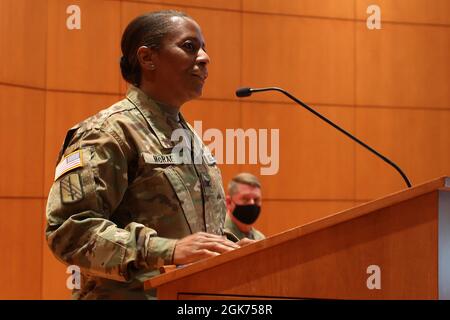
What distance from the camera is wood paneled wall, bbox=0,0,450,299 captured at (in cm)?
483

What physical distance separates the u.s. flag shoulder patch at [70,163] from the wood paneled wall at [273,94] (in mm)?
3124

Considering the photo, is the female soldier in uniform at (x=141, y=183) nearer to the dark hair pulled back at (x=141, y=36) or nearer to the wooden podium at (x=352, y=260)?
the dark hair pulled back at (x=141, y=36)

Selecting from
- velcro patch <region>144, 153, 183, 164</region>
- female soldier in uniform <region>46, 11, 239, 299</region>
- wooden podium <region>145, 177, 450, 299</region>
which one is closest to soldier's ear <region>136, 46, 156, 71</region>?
female soldier in uniform <region>46, 11, 239, 299</region>

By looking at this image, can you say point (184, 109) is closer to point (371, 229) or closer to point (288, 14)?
point (288, 14)

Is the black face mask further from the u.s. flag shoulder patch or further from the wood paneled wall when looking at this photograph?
the u.s. flag shoulder patch

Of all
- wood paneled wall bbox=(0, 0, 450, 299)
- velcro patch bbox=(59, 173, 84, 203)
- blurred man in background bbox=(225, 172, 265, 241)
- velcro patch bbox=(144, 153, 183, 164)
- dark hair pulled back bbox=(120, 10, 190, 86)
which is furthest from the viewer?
wood paneled wall bbox=(0, 0, 450, 299)

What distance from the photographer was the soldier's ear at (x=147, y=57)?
6.52 feet

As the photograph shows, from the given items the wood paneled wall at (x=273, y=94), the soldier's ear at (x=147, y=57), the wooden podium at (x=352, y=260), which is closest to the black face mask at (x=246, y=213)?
the wood paneled wall at (x=273, y=94)

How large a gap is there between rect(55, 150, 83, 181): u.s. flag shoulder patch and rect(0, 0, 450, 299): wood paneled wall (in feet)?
10.2

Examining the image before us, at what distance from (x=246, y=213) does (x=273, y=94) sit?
156 centimetres

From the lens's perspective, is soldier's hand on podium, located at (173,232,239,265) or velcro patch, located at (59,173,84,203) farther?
velcro patch, located at (59,173,84,203)

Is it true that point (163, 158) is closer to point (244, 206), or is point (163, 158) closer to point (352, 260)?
point (352, 260)

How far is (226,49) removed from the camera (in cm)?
544
